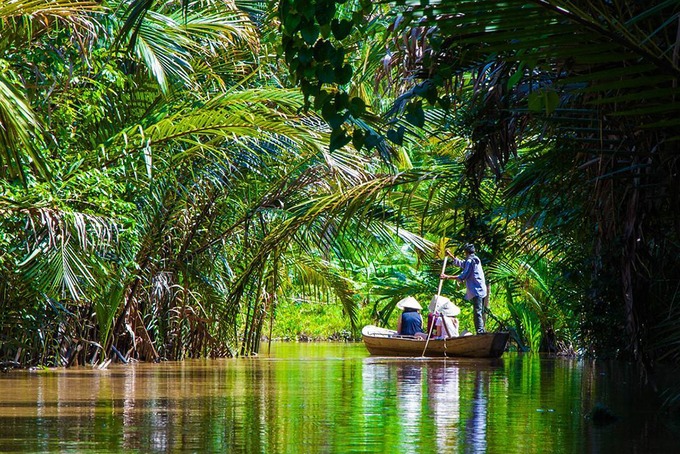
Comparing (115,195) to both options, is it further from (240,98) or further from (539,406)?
(539,406)

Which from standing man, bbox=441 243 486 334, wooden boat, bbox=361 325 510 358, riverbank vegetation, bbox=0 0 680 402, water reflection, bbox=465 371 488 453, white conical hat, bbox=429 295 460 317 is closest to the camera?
riverbank vegetation, bbox=0 0 680 402

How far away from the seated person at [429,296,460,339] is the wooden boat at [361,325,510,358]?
2.09 feet

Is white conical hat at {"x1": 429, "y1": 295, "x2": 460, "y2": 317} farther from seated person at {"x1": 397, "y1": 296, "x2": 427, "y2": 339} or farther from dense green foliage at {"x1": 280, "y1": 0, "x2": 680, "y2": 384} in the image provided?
dense green foliage at {"x1": 280, "y1": 0, "x2": 680, "y2": 384}

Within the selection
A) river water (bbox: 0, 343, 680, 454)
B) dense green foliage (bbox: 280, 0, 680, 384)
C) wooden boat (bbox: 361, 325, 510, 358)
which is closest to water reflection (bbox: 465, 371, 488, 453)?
river water (bbox: 0, 343, 680, 454)

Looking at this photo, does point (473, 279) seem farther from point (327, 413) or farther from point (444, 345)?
point (327, 413)

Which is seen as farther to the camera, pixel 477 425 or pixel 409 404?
pixel 409 404

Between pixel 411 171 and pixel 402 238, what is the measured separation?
15.6 feet

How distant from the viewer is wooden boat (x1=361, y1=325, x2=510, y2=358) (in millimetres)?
19297

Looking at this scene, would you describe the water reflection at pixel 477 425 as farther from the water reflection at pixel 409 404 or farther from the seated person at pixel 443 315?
the seated person at pixel 443 315

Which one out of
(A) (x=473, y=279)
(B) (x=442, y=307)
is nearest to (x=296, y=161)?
(A) (x=473, y=279)

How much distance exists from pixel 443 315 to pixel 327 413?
14.0 meters

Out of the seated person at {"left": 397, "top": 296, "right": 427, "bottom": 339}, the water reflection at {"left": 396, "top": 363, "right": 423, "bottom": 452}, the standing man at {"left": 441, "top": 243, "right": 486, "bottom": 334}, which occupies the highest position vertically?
the standing man at {"left": 441, "top": 243, "right": 486, "bottom": 334}

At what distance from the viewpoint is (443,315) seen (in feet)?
71.2

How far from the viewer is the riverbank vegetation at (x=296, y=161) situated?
15.8 ft
